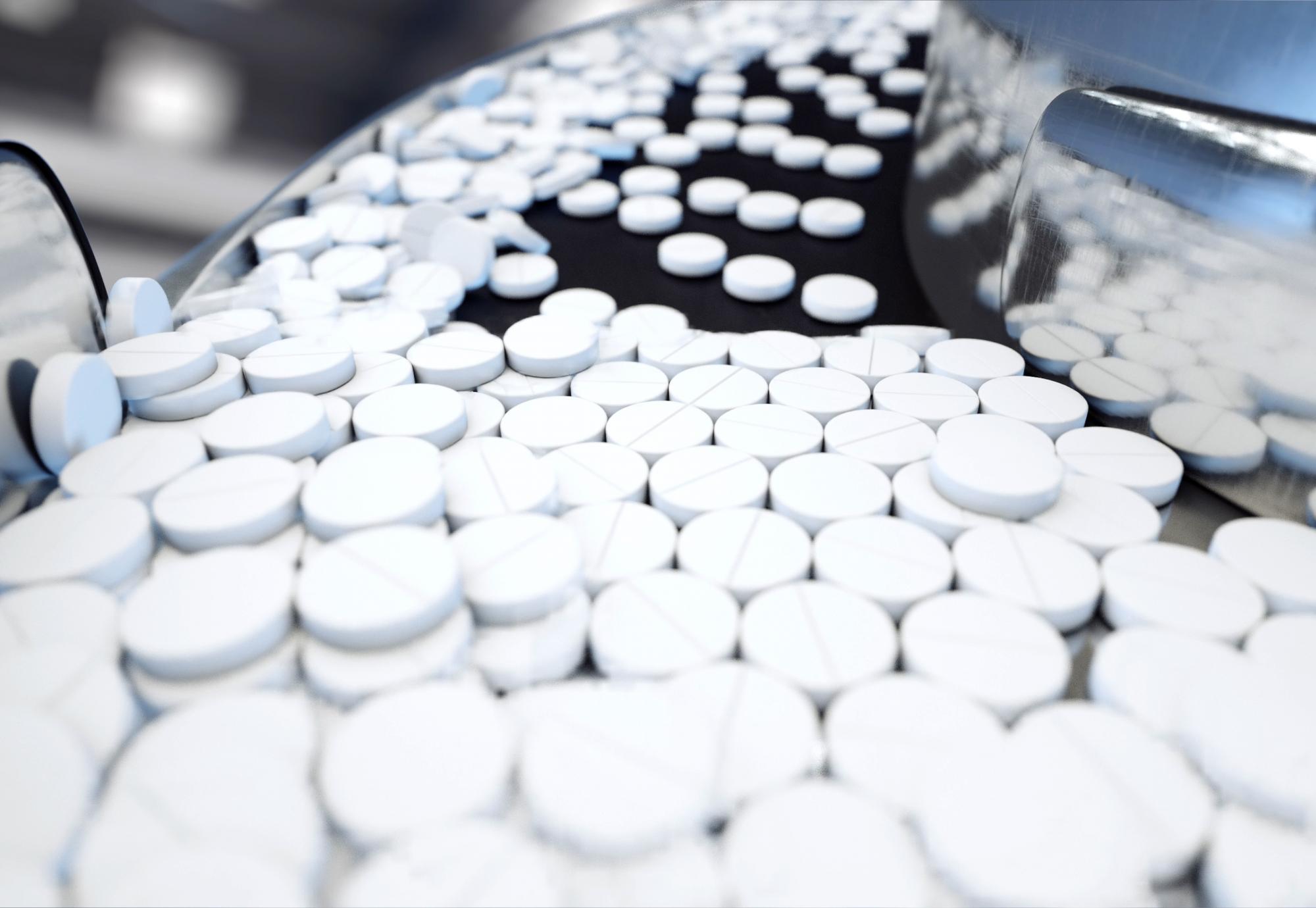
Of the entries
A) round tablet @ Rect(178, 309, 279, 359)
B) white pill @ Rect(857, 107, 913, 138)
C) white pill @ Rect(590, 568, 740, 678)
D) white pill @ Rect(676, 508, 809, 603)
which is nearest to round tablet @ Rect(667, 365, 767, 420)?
white pill @ Rect(676, 508, 809, 603)

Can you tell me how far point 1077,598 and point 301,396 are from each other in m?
0.82

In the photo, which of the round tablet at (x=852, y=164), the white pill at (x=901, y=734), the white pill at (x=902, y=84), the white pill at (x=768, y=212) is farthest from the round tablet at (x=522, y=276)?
the white pill at (x=902, y=84)

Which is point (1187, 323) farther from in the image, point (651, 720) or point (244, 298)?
point (244, 298)

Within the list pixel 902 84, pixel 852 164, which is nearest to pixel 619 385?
pixel 852 164

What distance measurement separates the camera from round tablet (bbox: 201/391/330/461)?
915 millimetres

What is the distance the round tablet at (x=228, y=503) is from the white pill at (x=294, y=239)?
Answer: 27.7 inches

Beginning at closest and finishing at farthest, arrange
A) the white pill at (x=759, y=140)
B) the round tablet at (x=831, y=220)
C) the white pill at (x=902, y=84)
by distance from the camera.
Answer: the round tablet at (x=831, y=220)
the white pill at (x=759, y=140)
the white pill at (x=902, y=84)

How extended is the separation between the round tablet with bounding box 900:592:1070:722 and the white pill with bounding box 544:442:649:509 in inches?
12.4

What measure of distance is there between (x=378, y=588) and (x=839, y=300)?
2.97ft

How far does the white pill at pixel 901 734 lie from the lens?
62cm

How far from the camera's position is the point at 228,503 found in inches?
32.5

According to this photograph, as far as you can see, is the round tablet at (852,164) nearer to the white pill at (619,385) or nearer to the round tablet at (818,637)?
the white pill at (619,385)

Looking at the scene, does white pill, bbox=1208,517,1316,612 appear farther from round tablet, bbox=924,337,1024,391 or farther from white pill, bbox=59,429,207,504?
white pill, bbox=59,429,207,504

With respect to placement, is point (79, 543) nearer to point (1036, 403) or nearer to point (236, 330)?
point (236, 330)
